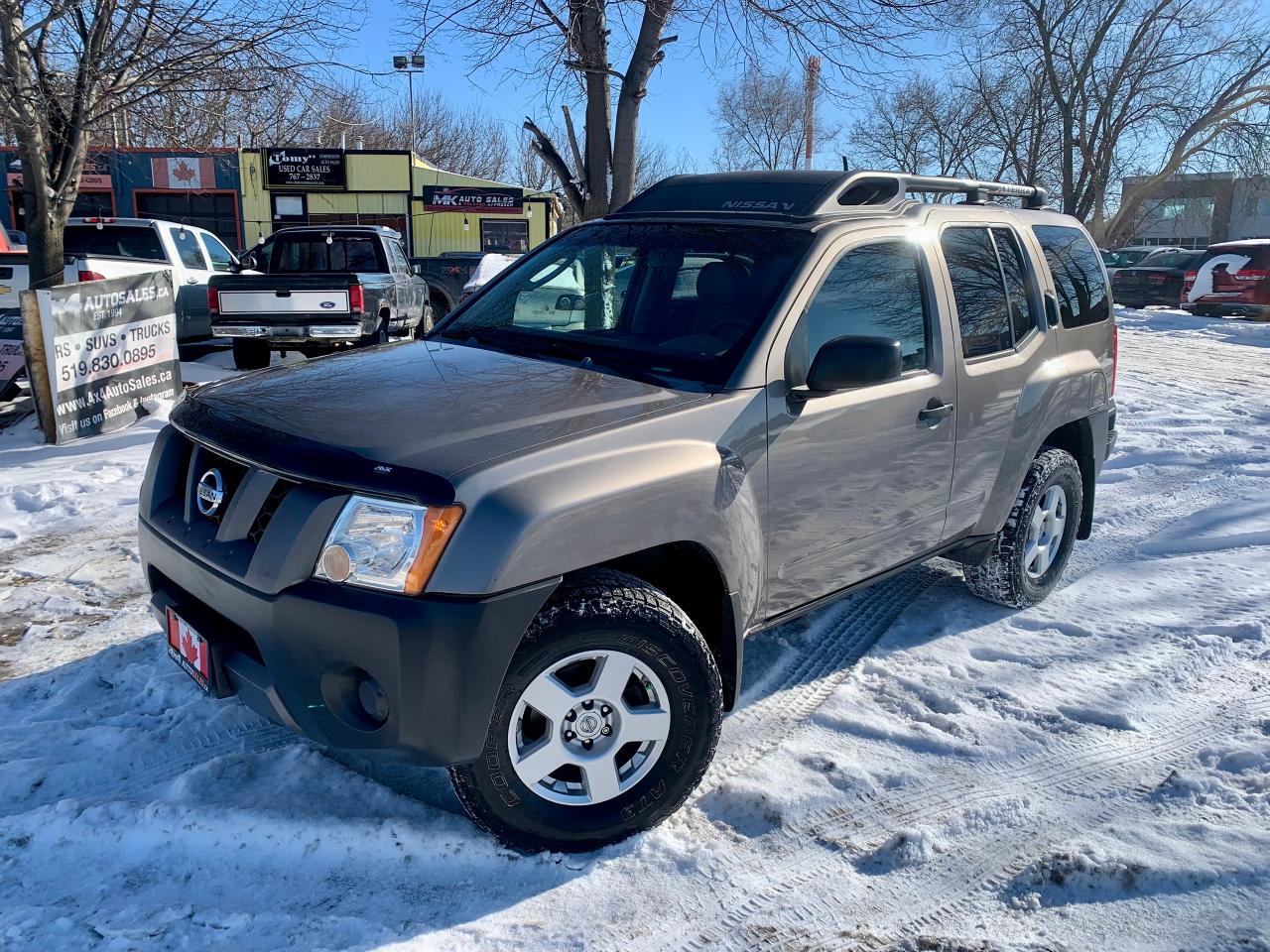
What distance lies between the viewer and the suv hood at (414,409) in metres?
2.51

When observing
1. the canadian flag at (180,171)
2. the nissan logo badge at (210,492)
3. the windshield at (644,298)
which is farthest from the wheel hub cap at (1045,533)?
the canadian flag at (180,171)

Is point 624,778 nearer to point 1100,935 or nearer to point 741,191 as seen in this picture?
point 1100,935

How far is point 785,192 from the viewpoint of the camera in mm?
3842

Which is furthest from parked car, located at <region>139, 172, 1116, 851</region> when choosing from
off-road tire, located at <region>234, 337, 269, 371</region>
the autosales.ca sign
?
off-road tire, located at <region>234, 337, 269, 371</region>

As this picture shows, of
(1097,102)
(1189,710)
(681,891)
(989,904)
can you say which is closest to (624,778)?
(681,891)

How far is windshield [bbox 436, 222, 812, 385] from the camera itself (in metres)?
3.29

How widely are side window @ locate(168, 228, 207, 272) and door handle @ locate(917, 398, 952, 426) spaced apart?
38.3ft

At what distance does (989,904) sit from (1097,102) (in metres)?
38.2

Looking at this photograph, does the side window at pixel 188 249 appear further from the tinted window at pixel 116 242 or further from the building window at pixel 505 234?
the building window at pixel 505 234

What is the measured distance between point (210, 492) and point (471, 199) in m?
32.3

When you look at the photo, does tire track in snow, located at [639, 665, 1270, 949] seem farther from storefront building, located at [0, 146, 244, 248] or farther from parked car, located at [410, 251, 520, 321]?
storefront building, located at [0, 146, 244, 248]

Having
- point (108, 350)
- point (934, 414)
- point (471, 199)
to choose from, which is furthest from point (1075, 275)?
point (471, 199)

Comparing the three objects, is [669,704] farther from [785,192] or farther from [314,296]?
→ [314,296]

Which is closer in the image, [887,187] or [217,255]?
[887,187]
